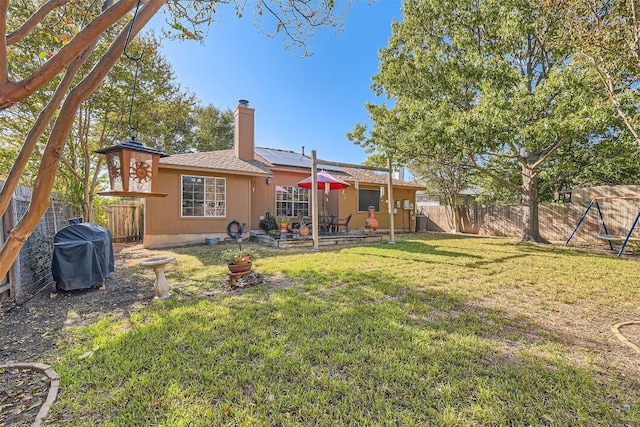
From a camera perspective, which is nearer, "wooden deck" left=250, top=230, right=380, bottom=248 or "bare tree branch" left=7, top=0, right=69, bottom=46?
"bare tree branch" left=7, top=0, right=69, bottom=46

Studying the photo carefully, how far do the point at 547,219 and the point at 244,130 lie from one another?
13.6 m

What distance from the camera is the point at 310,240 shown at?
9.48 m

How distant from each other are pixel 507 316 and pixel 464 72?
8366 millimetres

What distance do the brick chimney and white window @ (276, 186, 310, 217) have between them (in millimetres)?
2134

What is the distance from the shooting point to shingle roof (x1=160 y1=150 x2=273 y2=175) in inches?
367

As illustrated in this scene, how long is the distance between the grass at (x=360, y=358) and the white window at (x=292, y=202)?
7142 millimetres

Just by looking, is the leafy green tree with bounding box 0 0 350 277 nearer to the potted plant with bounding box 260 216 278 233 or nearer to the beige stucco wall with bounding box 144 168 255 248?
the beige stucco wall with bounding box 144 168 255 248

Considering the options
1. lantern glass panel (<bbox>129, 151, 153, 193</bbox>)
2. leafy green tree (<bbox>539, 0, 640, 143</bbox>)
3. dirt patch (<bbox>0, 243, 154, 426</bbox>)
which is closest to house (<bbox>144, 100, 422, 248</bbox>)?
dirt patch (<bbox>0, 243, 154, 426</bbox>)

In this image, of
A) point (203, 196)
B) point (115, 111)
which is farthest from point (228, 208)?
point (115, 111)

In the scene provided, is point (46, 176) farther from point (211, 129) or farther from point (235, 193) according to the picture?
point (211, 129)

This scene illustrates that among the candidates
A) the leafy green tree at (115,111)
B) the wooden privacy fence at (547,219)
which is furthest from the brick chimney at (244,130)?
the wooden privacy fence at (547,219)

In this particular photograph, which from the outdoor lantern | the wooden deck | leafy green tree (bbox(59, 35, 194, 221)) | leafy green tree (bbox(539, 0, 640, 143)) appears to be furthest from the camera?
the wooden deck

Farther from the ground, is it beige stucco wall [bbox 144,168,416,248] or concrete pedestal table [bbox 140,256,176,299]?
beige stucco wall [bbox 144,168,416,248]

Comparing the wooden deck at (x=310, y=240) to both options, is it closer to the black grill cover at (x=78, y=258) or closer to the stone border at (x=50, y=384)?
the black grill cover at (x=78, y=258)
